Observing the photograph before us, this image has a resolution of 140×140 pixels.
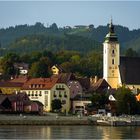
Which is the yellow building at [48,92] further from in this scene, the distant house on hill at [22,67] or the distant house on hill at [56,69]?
the distant house on hill at [22,67]

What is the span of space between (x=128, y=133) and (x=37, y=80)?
109ft

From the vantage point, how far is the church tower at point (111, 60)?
117456 mm

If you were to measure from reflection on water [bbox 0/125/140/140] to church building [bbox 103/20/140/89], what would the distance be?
3315 centimetres

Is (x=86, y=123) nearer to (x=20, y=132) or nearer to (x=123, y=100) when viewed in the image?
(x=123, y=100)

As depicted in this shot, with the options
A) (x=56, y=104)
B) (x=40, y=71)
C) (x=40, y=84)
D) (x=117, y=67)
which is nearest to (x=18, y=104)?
(x=56, y=104)

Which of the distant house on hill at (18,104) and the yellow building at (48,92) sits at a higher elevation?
the yellow building at (48,92)

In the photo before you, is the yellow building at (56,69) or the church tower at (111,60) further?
the yellow building at (56,69)

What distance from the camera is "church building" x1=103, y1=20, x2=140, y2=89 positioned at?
115 meters

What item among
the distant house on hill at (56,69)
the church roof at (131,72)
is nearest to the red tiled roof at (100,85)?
the church roof at (131,72)

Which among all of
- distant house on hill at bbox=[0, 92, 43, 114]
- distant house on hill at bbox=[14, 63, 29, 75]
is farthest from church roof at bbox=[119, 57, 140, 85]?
distant house on hill at bbox=[14, 63, 29, 75]

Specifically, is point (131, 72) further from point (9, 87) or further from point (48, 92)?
point (48, 92)

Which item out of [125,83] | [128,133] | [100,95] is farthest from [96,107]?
[128,133]

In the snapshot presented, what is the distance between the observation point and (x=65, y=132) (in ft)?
235

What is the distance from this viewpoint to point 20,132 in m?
70.1
